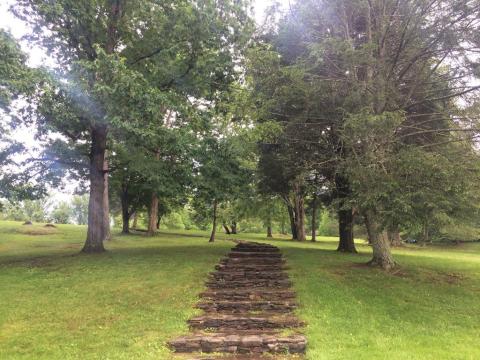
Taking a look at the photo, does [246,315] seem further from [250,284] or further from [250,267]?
[250,267]

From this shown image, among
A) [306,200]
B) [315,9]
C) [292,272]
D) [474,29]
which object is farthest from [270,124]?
[306,200]

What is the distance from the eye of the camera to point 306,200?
30.5 metres

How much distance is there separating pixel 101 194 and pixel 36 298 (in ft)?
21.6

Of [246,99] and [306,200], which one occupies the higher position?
[246,99]

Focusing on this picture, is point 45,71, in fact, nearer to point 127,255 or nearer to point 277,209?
point 127,255

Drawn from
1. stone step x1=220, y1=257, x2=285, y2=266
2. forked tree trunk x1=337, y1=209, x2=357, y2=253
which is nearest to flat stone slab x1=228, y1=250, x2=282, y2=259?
stone step x1=220, y1=257, x2=285, y2=266

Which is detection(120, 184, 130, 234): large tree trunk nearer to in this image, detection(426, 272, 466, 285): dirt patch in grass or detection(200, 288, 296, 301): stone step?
detection(200, 288, 296, 301): stone step

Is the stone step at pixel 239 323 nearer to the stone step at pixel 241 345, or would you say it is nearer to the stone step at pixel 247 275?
the stone step at pixel 241 345

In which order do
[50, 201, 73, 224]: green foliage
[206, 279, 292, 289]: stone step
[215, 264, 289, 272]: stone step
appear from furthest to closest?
[50, 201, 73, 224]: green foliage < [215, 264, 289, 272]: stone step < [206, 279, 292, 289]: stone step

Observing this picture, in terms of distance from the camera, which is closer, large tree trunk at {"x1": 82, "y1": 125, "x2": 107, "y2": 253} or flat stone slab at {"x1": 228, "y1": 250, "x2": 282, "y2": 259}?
large tree trunk at {"x1": 82, "y1": 125, "x2": 107, "y2": 253}

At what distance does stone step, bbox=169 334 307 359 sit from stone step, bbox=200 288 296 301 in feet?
8.98

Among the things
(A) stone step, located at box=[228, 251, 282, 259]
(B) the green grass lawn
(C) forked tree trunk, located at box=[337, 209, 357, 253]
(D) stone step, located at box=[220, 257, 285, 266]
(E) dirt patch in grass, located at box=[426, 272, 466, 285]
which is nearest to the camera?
(B) the green grass lawn

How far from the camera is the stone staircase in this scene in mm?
7574

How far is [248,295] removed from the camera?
10766mm
